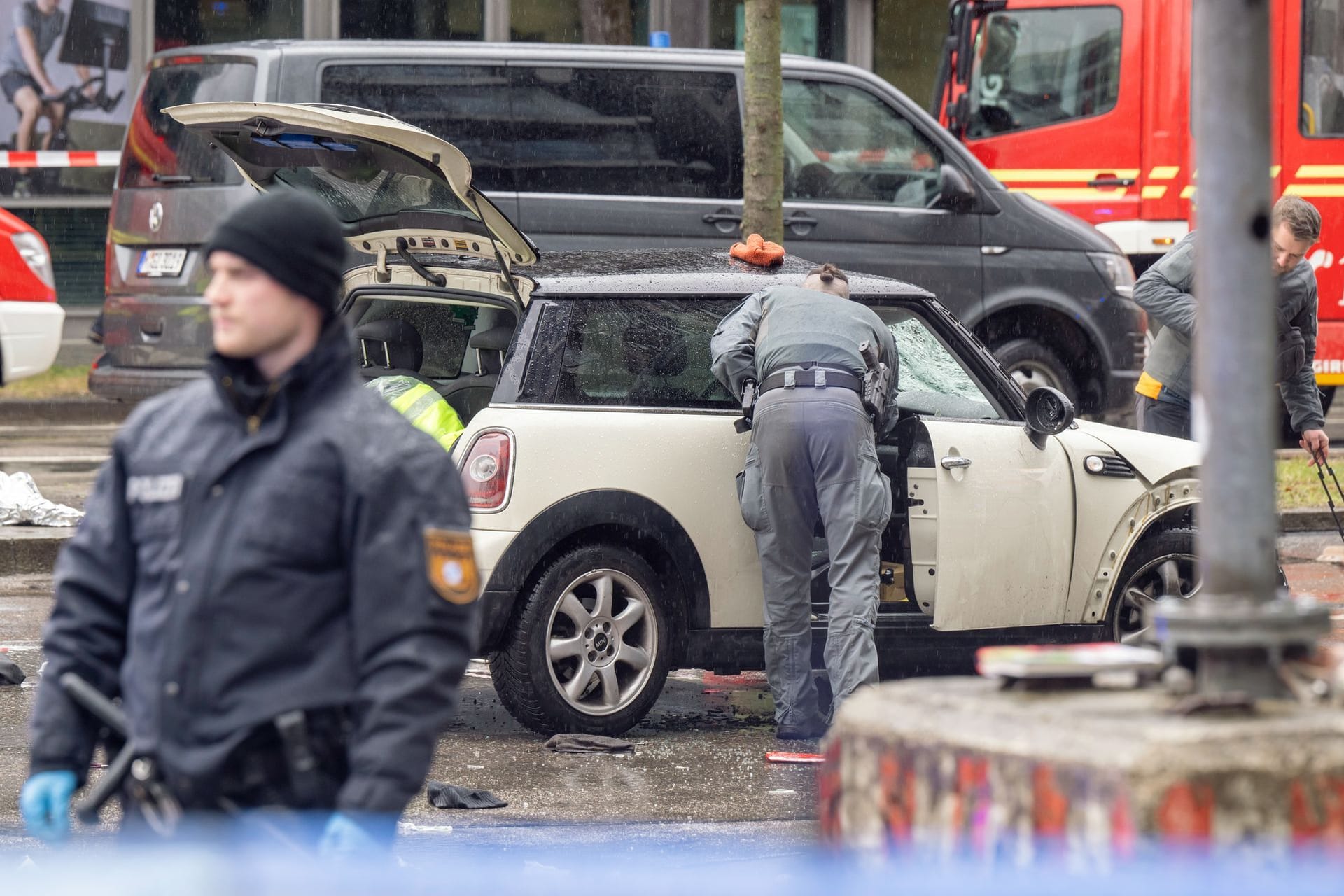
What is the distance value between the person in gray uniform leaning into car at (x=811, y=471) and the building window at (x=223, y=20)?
1432 centimetres

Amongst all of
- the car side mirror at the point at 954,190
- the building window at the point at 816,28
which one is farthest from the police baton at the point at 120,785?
the building window at the point at 816,28

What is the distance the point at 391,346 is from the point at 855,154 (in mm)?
4505

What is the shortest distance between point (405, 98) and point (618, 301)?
4.54m

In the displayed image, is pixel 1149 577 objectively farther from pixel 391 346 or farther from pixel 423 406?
pixel 391 346

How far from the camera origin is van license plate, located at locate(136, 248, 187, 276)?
10.8 m

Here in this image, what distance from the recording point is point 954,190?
36.4 ft

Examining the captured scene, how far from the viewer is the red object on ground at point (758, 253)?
723cm

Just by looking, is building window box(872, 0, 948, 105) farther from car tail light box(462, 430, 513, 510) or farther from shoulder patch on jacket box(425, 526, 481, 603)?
shoulder patch on jacket box(425, 526, 481, 603)

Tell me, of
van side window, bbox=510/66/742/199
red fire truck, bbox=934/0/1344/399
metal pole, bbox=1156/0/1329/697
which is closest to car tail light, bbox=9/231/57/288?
van side window, bbox=510/66/742/199

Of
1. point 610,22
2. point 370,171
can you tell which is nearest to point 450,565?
point 370,171

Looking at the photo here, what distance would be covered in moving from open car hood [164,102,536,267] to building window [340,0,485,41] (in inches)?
535

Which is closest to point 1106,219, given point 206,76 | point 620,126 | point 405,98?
point 620,126

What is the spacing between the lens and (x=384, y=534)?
112 inches

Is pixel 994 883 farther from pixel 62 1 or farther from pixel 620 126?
pixel 62 1
